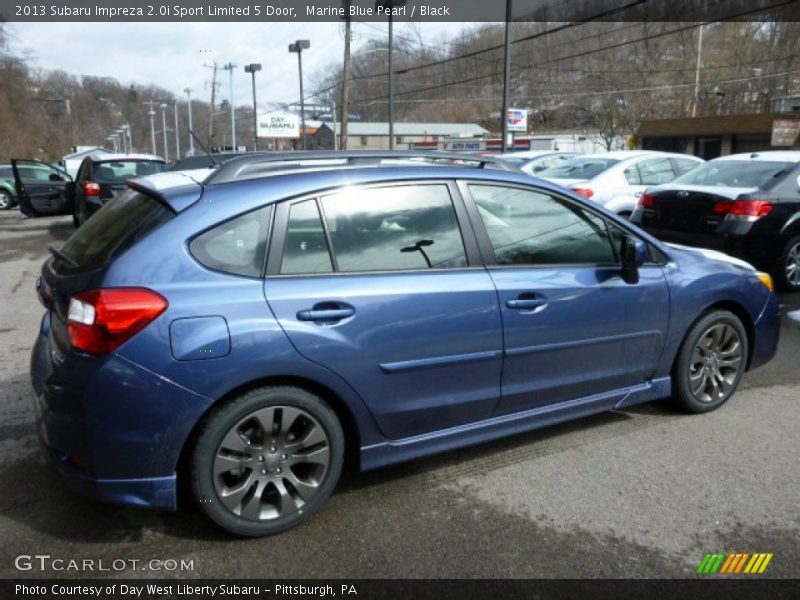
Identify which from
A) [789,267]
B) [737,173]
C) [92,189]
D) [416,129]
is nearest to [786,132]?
[737,173]

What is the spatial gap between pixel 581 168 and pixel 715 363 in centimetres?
762

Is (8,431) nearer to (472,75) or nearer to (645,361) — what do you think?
(645,361)

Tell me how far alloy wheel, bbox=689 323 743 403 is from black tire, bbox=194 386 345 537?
7.94 feet

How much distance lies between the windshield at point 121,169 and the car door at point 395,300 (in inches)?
402

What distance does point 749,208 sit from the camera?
719 cm

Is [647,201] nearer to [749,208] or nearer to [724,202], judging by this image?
[724,202]

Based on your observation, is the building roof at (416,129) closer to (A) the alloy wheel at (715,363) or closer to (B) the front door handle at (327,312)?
(A) the alloy wheel at (715,363)

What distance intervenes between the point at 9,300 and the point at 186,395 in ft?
20.5

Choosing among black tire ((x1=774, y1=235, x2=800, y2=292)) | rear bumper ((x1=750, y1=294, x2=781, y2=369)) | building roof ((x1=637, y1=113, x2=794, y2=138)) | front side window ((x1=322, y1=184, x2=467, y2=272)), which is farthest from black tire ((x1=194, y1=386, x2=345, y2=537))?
building roof ((x1=637, y1=113, x2=794, y2=138))

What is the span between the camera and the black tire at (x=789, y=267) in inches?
292

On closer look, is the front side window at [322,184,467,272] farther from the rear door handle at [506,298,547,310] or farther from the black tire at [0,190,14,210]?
the black tire at [0,190,14,210]


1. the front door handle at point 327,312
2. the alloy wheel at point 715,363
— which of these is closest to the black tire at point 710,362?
the alloy wheel at point 715,363
